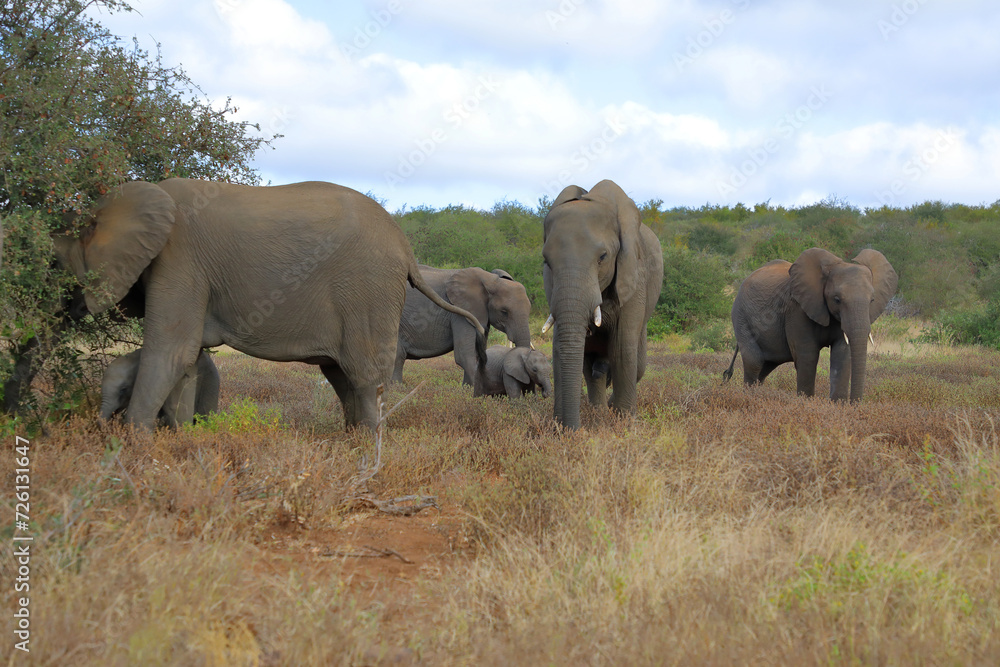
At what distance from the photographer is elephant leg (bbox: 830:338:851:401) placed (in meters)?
9.77

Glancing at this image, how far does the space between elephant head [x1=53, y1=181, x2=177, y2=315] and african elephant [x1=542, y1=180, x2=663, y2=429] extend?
10.0ft

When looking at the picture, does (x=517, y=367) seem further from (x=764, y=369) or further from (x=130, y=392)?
(x=130, y=392)

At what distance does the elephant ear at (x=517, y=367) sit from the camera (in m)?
10.5

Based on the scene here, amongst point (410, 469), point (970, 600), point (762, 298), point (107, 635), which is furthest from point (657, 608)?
point (762, 298)

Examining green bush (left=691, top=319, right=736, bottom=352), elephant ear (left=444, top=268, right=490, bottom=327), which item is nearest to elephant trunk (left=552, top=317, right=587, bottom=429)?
elephant ear (left=444, top=268, right=490, bottom=327)

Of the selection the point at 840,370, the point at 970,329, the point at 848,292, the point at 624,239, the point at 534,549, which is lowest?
the point at 534,549

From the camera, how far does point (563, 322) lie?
6.72 metres

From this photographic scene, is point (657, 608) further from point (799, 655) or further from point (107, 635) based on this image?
point (107, 635)

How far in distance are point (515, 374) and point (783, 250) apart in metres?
26.7

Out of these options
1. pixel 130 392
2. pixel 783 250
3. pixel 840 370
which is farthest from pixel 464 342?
pixel 783 250

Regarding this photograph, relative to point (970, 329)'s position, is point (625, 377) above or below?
below

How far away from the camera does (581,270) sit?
263 inches

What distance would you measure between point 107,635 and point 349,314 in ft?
13.0

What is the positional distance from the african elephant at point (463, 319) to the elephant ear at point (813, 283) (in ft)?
11.8
